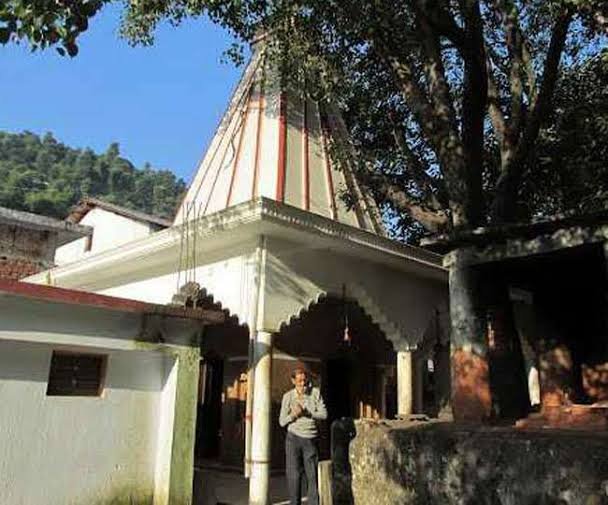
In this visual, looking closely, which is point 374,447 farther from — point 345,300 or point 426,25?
point 426,25

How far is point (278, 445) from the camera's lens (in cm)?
1140

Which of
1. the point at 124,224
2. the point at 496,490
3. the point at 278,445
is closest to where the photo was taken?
the point at 496,490

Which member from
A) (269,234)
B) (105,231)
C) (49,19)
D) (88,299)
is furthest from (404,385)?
(105,231)

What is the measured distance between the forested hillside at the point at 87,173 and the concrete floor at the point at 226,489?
53702mm

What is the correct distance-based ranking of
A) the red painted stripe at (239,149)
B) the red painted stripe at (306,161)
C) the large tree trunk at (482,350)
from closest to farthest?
the large tree trunk at (482,350) → the red painted stripe at (306,161) → the red painted stripe at (239,149)

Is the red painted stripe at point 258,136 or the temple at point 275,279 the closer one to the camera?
the temple at point 275,279

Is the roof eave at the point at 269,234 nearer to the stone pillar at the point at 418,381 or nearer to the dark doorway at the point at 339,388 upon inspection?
the dark doorway at the point at 339,388

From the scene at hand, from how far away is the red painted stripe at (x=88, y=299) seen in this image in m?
5.91

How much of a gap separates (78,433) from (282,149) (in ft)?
21.2

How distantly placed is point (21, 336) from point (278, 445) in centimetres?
638

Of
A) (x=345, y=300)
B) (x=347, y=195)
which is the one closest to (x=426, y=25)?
(x=347, y=195)

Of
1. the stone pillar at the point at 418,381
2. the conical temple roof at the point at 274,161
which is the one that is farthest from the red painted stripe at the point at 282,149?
the stone pillar at the point at 418,381

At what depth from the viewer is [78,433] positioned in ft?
21.1

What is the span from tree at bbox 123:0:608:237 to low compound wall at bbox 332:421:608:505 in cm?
311
